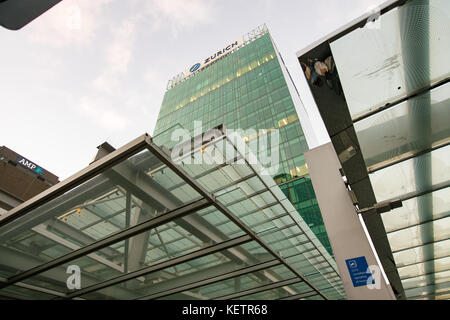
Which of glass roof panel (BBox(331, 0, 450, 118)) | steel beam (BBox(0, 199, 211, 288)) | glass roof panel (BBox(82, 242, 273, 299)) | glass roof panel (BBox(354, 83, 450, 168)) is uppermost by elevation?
glass roof panel (BBox(331, 0, 450, 118))

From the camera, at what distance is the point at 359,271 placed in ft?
17.5

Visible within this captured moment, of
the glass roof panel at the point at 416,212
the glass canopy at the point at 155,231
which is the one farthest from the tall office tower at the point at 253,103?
the glass roof panel at the point at 416,212

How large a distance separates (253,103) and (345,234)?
36.4 m

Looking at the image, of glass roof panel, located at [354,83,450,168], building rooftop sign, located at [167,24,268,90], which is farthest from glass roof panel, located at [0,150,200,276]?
building rooftop sign, located at [167,24,268,90]

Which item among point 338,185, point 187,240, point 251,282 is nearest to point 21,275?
point 187,240

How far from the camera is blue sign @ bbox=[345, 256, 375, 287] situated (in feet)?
17.1

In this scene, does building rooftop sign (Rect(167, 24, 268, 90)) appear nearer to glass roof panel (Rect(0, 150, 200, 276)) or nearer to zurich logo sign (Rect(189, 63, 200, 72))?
zurich logo sign (Rect(189, 63, 200, 72))

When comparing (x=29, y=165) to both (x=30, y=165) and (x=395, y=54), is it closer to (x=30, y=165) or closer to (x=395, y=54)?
(x=30, y=165)

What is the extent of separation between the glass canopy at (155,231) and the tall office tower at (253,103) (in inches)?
716

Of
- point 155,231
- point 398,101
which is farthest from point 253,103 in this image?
point 398,101

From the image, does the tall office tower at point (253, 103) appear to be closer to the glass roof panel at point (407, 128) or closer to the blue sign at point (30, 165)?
the glass roof panel at point (407, 128)

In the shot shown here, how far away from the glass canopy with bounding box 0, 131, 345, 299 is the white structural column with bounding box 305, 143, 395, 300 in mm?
1577

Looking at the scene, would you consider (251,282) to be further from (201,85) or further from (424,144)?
(201,85)

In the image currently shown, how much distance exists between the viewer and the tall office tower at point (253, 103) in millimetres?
27981
